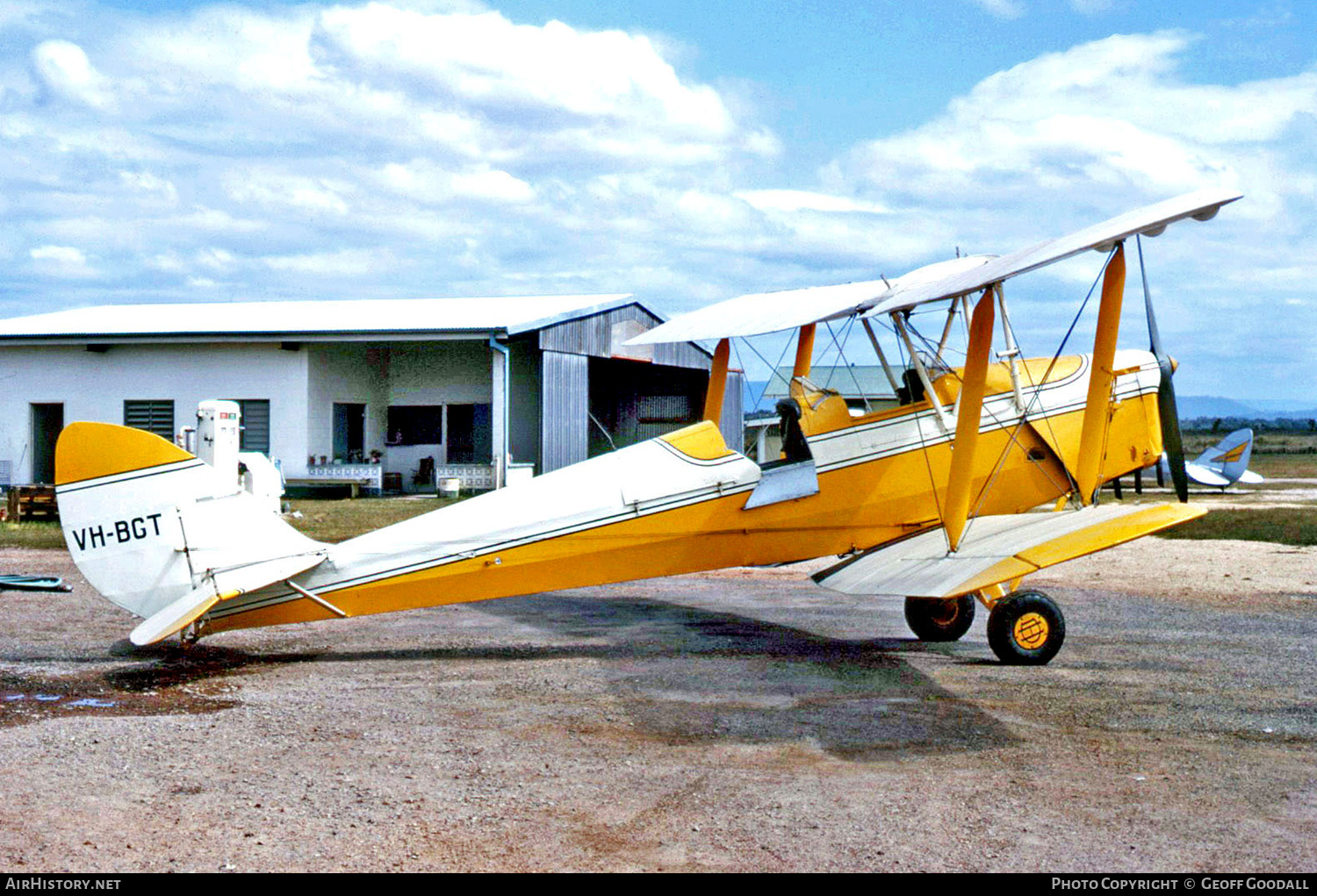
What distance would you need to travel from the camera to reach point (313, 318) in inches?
1298

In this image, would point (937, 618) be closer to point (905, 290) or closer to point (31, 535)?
point (905, 290)

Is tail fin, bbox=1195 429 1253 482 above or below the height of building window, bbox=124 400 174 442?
below

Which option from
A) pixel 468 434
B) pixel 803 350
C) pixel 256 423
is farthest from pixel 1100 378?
pixel 468 434

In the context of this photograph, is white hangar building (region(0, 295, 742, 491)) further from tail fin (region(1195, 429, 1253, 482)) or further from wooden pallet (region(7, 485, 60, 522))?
tail fin (region(1195, 429, 1253, 482))

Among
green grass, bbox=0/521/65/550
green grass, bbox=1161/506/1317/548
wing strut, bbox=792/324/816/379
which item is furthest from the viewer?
green grass, bbox=1161/506/1317/548

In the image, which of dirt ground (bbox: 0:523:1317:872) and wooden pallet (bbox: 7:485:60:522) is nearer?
dirt ground (bbox: 0:523:1317:872)

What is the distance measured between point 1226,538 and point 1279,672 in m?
11.5

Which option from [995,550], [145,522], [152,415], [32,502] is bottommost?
[32,502]

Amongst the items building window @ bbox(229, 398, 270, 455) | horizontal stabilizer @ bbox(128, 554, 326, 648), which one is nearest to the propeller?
horizontal stabilizer @ bbox(128, 554, 326, 648)

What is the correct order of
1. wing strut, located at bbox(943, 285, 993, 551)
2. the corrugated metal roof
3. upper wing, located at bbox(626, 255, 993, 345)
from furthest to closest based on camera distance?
the corrugated metal roof, upper wing, located at bbox(626, 255, 993, 345), wing strut, located at bbox(943, 285, 993, 551)

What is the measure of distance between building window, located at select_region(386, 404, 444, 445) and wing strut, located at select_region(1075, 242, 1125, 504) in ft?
88.2

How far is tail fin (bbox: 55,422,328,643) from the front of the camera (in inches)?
314

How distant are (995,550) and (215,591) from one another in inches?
213

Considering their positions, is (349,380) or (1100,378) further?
(349,380)
